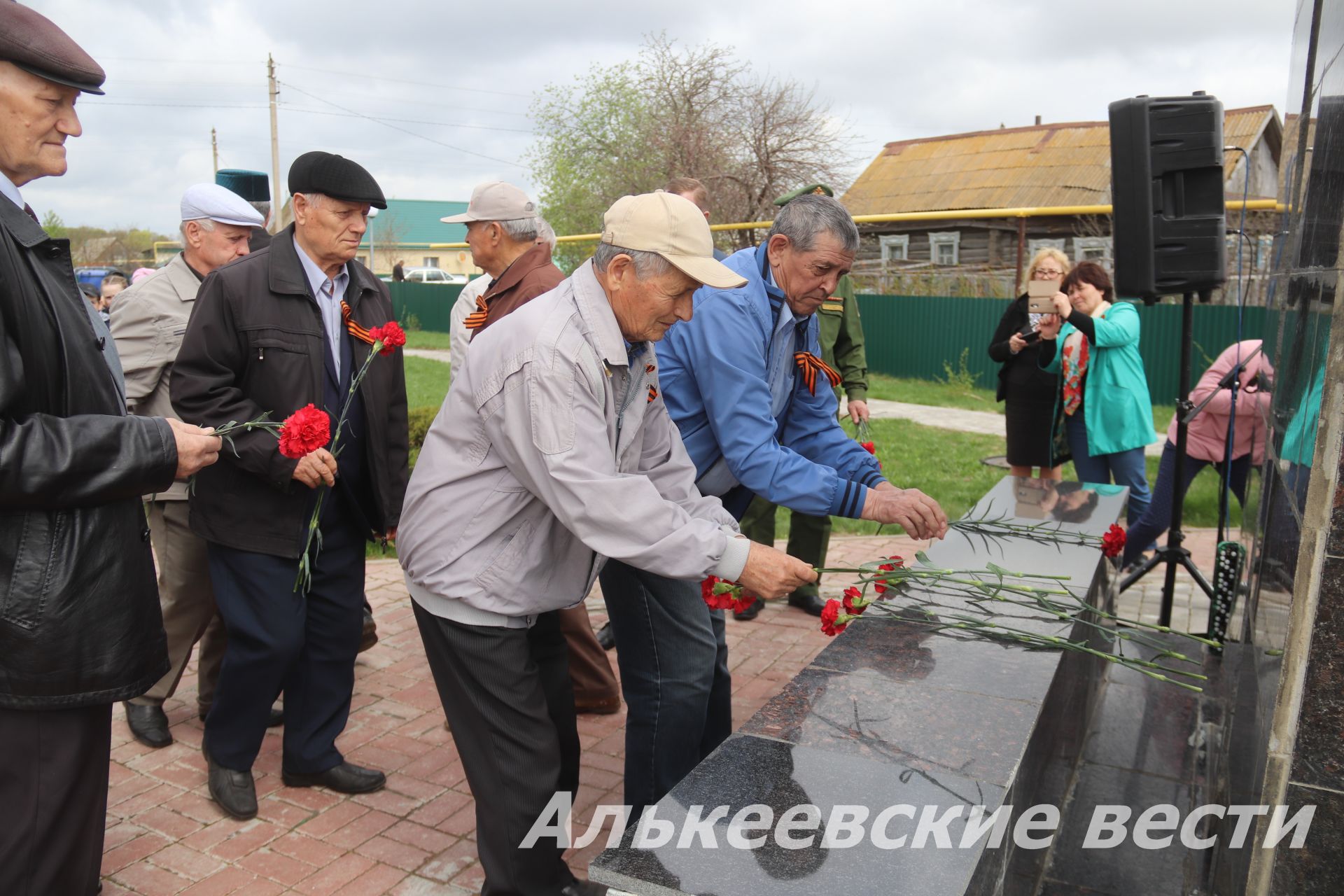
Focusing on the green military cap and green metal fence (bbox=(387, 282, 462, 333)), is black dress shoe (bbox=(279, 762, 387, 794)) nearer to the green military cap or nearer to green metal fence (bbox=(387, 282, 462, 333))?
the green military cap

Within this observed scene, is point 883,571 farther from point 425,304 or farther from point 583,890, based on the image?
point 425,304

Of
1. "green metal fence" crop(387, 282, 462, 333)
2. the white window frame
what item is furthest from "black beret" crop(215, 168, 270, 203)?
"green metal fence" crop(387, 282, 462, 333)

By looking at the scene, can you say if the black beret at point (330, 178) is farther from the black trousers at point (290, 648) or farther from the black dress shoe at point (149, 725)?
the black dress shoe at point (149, 725)

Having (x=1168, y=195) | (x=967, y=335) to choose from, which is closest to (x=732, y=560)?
(x=1168, y=195)

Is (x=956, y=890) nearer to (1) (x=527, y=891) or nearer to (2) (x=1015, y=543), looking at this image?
(1) (x=527, y=891)

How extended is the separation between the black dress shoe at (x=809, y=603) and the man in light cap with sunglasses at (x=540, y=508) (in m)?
3.11

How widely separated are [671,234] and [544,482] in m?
0.63

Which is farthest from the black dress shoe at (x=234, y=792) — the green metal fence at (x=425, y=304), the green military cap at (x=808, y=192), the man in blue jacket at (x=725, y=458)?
the green metal fence at (x=425, y=304)

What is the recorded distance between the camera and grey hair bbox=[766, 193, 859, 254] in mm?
3246

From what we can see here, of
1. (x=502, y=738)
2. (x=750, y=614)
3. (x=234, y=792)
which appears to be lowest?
(x=750, y=614)

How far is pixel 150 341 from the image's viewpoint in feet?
12.9

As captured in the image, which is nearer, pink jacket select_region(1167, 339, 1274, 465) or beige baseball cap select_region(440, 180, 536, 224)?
beige baseball cap select_region(440, 180, 536, 224)

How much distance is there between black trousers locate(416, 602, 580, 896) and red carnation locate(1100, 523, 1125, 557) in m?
2.32

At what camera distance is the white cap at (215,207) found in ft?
13.7
